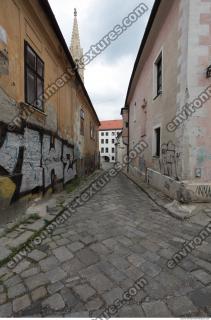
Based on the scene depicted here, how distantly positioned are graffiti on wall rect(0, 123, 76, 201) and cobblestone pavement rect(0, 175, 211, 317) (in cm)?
164

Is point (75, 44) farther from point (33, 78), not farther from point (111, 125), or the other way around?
point (111, 125)

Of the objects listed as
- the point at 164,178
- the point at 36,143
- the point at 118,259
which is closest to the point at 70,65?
the point at 36,143

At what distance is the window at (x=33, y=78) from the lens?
4.70m

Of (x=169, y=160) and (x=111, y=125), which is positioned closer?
(x=169, y=160)

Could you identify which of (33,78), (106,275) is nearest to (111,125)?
(33,78)

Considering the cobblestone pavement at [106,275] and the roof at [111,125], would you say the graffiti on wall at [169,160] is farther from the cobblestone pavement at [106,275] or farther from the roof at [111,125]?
the roof at [111,125]

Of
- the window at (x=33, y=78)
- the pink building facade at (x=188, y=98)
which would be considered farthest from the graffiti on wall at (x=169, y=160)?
the window at (x=33, y=78)

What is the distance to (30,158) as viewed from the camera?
4.83m

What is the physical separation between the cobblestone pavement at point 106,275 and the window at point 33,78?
3.51 meters

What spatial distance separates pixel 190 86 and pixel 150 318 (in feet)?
18.0

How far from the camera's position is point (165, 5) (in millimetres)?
6352

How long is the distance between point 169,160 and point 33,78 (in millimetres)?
5033

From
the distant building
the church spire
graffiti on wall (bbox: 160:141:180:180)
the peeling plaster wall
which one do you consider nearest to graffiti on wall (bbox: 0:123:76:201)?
the peeling plaster wall

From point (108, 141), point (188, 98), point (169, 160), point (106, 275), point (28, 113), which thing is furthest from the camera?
point (108, 141)
